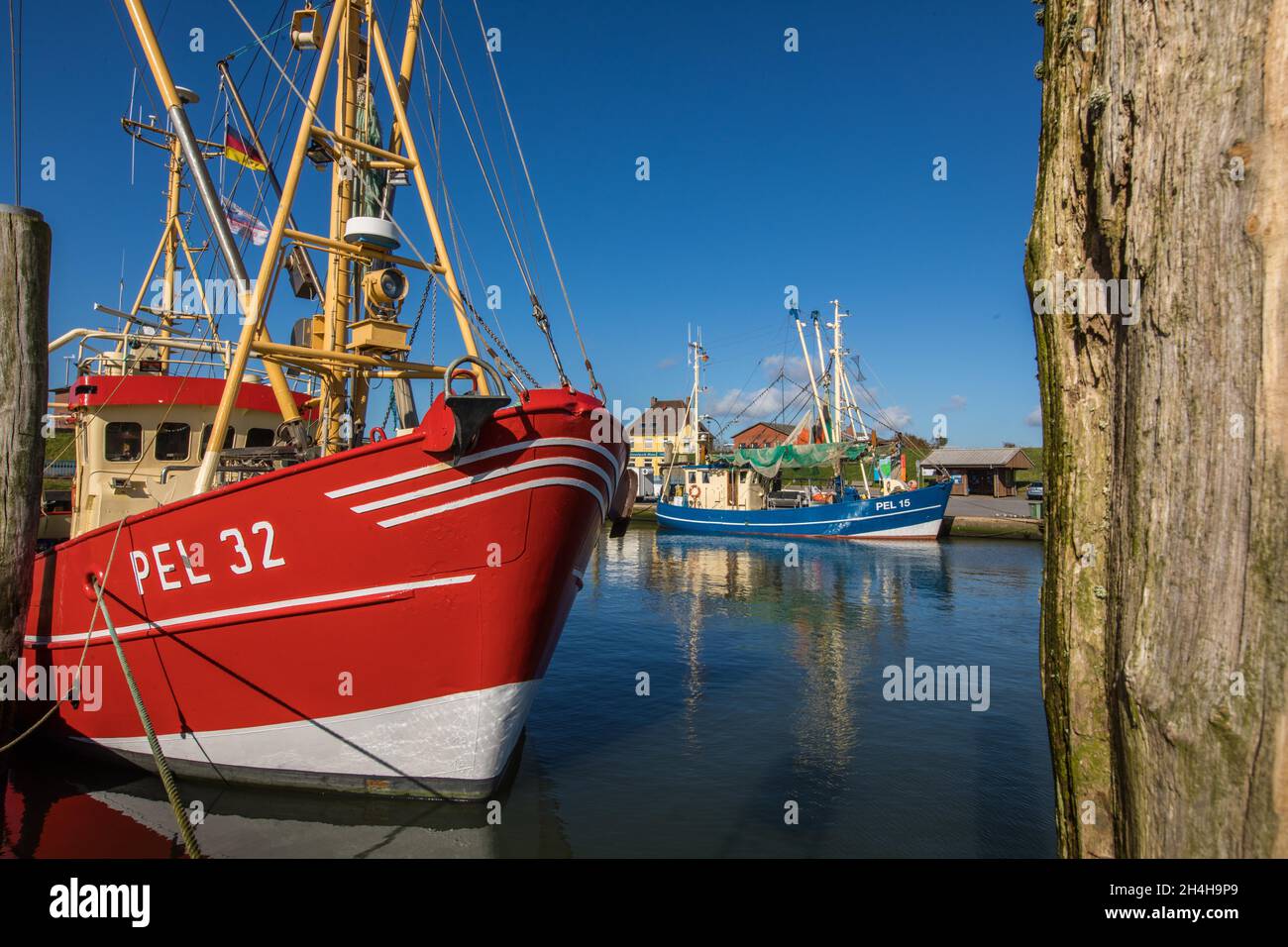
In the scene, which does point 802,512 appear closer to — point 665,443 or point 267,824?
point 665,443

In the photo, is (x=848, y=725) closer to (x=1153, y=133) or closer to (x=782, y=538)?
(x=1153, y=133)

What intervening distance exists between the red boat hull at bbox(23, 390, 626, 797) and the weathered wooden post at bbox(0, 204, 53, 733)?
77 centimetres

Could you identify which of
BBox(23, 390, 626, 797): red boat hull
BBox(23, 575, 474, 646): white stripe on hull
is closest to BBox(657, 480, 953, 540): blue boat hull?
BBox(23, 390, 626, 797): red boat hull

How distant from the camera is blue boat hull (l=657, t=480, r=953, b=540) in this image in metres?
37.0

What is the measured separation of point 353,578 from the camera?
6.28m

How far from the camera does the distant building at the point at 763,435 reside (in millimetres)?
72781

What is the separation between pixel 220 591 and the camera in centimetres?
654

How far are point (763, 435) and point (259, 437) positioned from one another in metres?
68.1

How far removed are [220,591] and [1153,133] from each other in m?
7.44
